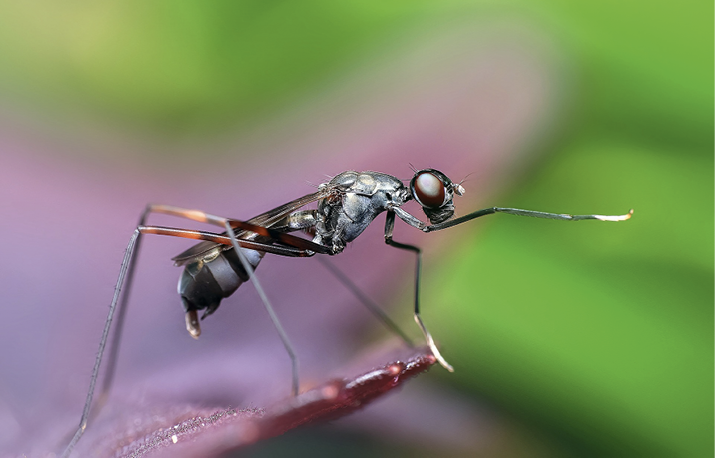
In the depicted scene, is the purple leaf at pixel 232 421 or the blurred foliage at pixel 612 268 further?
the blurred foliage at pixel 612 268

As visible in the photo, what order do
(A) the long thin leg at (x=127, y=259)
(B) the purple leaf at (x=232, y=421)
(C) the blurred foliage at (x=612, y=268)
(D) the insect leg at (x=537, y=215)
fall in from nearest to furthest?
(B) the purple leaf at (x=232, y=421), (C) the blurred foliage at (x=612, y=268), (A) the long thin leg at (x=127, y=259), (D) the insect leg at (x=537, y=215)

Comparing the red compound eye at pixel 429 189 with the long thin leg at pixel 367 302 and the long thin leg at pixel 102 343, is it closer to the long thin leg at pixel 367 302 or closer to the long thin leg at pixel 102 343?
the long thin leg at pixel 367 302

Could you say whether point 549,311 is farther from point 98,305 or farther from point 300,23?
point 300,23

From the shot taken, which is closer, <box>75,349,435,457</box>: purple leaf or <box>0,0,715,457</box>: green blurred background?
<box>75,349,435,457</box>: purple leaf

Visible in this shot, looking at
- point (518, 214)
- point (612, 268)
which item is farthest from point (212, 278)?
point (612, 268)

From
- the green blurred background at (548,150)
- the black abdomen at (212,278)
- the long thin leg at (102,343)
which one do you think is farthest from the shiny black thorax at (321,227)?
the green blurred background at (548,150)

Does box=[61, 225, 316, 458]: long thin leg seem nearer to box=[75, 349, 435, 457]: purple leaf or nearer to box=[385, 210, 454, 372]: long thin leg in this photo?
box=[75, 349, 435, 457]: purple leaf

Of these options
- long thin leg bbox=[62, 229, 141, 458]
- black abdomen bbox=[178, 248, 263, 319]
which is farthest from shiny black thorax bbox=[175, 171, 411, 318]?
long thin leg bbox=[62, 229, 141, 458]

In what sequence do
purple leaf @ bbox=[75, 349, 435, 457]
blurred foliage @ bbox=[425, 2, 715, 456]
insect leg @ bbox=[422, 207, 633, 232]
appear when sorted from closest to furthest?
purple leaf @ bbox=[75, 349, 435, 457]
blurred foliage @ bbox=[425, 2, 715, 456]
insect leg @ bbox=[422, 207, 633, 232]
